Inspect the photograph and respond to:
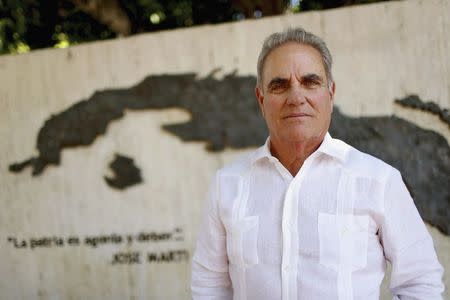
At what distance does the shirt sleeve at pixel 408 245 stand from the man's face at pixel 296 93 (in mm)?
238

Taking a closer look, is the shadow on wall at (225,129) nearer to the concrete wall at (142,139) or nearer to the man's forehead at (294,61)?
the concrete wall at (142,139)

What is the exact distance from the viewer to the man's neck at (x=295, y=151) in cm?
117

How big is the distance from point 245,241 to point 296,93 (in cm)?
41

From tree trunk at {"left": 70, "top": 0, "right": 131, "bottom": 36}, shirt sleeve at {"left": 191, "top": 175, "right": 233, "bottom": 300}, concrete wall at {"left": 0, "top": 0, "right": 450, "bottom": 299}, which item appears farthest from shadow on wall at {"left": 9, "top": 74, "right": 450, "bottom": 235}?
shirt sleeve at {"left": 191, "top": 175, "right": 233, "bottom": 300}

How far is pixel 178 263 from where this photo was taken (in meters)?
2.71

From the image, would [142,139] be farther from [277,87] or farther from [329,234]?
[329,234]

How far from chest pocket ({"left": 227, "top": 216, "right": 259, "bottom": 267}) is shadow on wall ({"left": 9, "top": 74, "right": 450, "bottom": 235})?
4.66ft

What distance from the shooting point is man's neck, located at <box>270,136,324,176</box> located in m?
1.17

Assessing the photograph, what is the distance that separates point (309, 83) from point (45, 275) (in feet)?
8.18

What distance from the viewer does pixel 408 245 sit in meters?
1.07

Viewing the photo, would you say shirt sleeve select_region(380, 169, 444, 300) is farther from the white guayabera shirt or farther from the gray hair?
the gray hair

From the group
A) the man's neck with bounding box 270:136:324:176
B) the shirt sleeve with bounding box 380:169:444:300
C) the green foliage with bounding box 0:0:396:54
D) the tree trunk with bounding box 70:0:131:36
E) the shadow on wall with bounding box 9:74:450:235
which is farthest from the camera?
the green foliage with bounding box 0:0:396:54

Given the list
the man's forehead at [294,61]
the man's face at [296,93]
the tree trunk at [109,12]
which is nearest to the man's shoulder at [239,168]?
the man's face at [296,93]

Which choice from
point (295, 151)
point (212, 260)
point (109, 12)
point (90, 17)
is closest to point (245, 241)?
point (212, 260)
